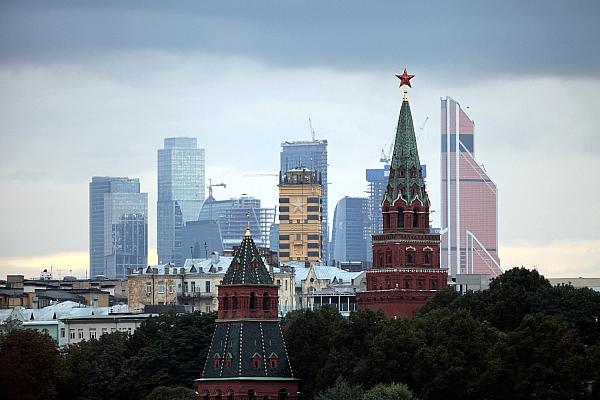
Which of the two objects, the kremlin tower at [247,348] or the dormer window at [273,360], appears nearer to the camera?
the kremlin tower at [247,348]

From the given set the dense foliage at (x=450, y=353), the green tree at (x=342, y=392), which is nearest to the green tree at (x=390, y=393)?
the dense foliage at (x=450, y=353)

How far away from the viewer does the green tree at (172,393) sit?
188125mm

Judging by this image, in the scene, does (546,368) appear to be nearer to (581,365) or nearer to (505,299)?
(581,365)

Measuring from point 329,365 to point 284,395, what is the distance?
3768mm

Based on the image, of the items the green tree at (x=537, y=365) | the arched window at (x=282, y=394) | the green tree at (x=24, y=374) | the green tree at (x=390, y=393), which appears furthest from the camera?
the green tree at (x=24, y=374)

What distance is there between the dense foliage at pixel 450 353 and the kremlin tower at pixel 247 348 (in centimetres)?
268

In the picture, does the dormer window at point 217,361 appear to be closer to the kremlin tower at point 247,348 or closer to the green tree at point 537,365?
the kremlin tower at point 247,348

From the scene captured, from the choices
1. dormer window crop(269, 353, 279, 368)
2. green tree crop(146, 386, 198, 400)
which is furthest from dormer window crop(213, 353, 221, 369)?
green tree crop(146, 386, 198, 400)

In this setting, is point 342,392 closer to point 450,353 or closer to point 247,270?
point 450,353

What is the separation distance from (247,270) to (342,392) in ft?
54.0

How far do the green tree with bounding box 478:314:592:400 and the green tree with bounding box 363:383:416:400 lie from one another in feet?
15.6

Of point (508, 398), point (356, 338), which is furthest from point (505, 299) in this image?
point (508, 398)

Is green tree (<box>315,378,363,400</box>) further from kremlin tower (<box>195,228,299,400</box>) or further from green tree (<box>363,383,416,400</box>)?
kremlin tower (<box>195,228,299,400</box>)

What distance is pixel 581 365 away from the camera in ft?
543
